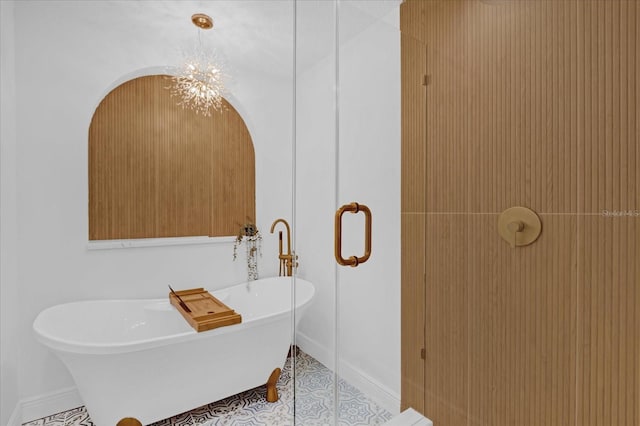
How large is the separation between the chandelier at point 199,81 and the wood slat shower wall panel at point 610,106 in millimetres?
2470

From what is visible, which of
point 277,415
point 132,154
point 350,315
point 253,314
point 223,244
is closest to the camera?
point 350,315

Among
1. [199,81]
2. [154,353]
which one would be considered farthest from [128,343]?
[199,81]

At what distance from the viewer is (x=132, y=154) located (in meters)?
2.40

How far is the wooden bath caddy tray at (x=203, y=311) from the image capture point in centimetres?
170

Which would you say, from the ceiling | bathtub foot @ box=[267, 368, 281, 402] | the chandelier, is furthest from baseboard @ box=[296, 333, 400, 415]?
the chandelier

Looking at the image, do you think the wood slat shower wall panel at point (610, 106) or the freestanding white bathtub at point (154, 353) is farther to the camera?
the freestanding white bathtub at point (154, 353)

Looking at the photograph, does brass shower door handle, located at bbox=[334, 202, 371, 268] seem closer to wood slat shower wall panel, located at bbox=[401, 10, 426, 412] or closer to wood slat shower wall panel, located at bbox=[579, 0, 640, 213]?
wood slat shower wall panel, located at bbox=[401, 10, 426, 412]

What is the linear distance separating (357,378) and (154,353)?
3.53ft

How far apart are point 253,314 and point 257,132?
5.52ft

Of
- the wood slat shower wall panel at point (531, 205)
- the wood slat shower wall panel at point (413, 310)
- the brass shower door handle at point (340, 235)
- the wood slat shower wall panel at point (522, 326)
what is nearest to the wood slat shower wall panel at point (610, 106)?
the wood slat shower wall panel at point (531, 205)

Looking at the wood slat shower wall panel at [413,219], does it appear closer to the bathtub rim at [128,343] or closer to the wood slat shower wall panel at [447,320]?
the wood slat shower wall panel at [447,320]

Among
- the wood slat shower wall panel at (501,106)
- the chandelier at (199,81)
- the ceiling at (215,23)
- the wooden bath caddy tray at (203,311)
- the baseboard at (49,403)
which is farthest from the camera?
the chandelier at (199,81)

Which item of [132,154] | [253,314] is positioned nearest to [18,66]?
[132,154]

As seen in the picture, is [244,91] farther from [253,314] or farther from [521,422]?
[521,422]
